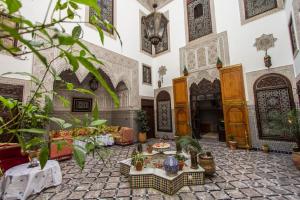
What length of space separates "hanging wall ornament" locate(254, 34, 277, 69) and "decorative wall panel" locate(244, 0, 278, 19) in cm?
94

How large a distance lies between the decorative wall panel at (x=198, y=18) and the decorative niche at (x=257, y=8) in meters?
1.23

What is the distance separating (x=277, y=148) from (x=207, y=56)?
13.2 feet

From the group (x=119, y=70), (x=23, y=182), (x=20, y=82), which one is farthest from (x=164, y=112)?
(x=23, y=182)

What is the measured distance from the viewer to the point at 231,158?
4.52 meters

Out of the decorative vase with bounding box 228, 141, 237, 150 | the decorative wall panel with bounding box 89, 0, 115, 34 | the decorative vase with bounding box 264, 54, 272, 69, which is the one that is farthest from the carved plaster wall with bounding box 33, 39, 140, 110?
the decorative vase with bounding box 264, 54, 272, 69


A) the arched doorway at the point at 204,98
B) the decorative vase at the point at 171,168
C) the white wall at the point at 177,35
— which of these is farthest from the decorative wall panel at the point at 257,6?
the decorative vase at the point at 171,168

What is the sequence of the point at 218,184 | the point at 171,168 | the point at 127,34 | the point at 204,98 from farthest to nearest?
1. the point at 127,34
2. the point at 204,98
3. the point at 218,184
4. the point at 171,168

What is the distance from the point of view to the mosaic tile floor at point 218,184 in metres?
2.66

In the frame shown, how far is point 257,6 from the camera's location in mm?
5723

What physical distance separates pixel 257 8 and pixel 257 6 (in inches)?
2.8

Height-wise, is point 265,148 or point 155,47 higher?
point 155,47

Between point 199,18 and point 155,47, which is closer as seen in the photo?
point 199,18

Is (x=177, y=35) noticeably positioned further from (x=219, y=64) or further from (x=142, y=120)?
(x=142, y=120)

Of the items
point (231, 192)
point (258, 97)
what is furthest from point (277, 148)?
point (231, 192)
